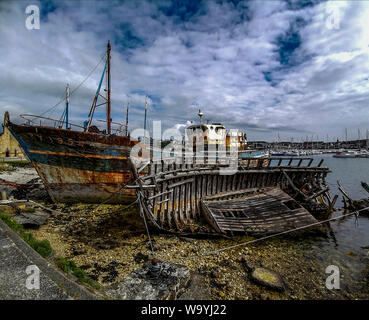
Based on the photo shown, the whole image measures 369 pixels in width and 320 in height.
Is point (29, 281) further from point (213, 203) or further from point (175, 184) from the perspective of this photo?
point (213, 203)

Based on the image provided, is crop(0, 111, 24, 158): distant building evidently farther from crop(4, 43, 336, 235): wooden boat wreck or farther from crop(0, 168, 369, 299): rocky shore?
crop(0, 168, 369, 299): rocky shore

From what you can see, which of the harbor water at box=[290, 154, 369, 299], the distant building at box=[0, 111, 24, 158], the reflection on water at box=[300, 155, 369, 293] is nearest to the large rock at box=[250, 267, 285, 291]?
the harbor water at box=[290, 154, 369, 299]

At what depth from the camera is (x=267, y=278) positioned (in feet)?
20.6

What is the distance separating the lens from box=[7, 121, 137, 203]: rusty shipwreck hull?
12617 millimetres

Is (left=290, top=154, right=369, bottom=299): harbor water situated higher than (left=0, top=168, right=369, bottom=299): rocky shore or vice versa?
(left=0, top=168, right=369, bottom=299): rocky shore

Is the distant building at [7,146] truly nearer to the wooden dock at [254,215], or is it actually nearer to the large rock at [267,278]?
the wooden dock at [254,215]

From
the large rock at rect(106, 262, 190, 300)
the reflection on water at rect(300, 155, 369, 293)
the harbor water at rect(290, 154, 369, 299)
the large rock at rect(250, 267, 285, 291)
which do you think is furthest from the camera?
the reflection on water at rect(300, 155, 369, 293)

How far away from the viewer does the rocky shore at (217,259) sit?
6.03 m

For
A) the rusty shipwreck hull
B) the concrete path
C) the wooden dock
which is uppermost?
the rusty shipwreck hull

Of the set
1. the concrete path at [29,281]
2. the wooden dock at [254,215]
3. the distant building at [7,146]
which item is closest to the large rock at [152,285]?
the concrete path at [29,281]

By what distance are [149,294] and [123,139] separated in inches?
404

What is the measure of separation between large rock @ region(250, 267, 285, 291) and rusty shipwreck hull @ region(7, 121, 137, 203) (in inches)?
373
